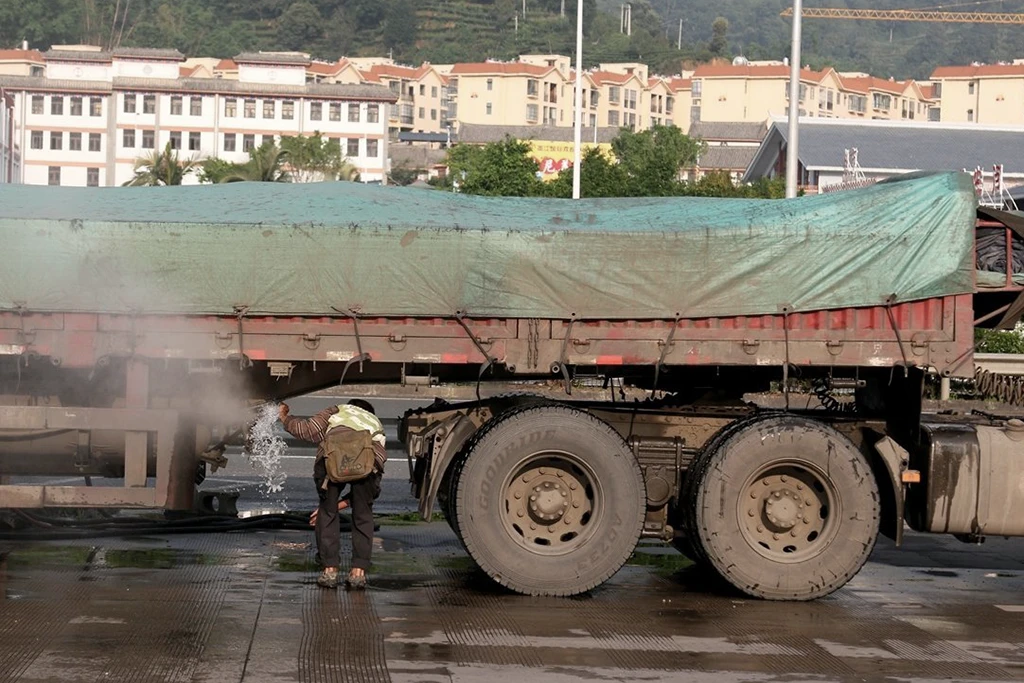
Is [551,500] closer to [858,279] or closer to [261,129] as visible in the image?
[858,279]

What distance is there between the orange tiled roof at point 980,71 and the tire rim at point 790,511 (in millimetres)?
169197

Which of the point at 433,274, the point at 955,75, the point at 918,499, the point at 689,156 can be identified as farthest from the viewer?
the point at 955,75

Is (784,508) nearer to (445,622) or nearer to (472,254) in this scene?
(445,622)

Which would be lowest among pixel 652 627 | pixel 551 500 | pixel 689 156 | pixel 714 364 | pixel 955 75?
pixel 652 627

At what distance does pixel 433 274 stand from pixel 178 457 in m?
2.11

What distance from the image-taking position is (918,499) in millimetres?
11000

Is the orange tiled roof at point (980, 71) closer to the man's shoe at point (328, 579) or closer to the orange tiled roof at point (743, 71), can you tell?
the orange tiled roof at point (743, 71)

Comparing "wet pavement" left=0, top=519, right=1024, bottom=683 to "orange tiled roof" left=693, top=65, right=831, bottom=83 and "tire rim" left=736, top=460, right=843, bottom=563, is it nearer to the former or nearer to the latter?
"tire rim" left=736, top=460, right=843, bottom=563

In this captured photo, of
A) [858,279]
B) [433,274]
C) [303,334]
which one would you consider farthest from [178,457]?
[858,279]

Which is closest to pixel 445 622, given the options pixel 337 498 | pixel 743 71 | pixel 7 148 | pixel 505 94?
pixel 337 498

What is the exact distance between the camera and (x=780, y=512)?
10.7 m

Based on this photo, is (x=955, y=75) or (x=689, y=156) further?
(x=955, y=75)

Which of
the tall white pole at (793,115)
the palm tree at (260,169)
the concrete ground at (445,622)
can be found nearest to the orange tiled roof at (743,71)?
the palm tree at (260,169)

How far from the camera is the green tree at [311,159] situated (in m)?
107
